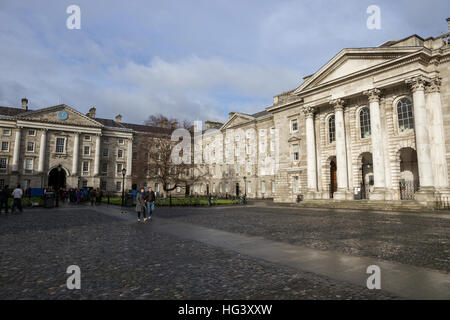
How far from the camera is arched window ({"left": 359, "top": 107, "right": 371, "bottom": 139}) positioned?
83.4ft

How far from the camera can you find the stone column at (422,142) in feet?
64.8

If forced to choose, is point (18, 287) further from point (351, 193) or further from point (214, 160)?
point (214, 160)

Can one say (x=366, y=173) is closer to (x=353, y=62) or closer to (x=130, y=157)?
(x=353, y=62)

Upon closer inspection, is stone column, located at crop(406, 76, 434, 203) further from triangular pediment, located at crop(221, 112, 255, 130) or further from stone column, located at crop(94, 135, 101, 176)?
stone column, located at crop(94, 135, 101, 176)

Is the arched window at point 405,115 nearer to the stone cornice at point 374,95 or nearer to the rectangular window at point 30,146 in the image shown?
the stone cornice at point 374,95

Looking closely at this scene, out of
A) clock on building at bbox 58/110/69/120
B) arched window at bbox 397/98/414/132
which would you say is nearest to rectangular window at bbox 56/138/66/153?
clock on building at bbox 58/110/69/120

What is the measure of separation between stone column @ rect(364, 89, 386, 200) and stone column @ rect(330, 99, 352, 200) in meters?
2.80

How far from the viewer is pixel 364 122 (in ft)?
84.5

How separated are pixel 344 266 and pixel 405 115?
2253 centimetres

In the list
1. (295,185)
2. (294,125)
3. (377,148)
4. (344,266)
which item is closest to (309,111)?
(294,125)

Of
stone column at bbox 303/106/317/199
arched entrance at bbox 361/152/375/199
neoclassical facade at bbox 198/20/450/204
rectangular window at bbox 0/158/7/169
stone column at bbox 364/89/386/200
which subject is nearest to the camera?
neoclassical facade at bbox 198/20/450/204
